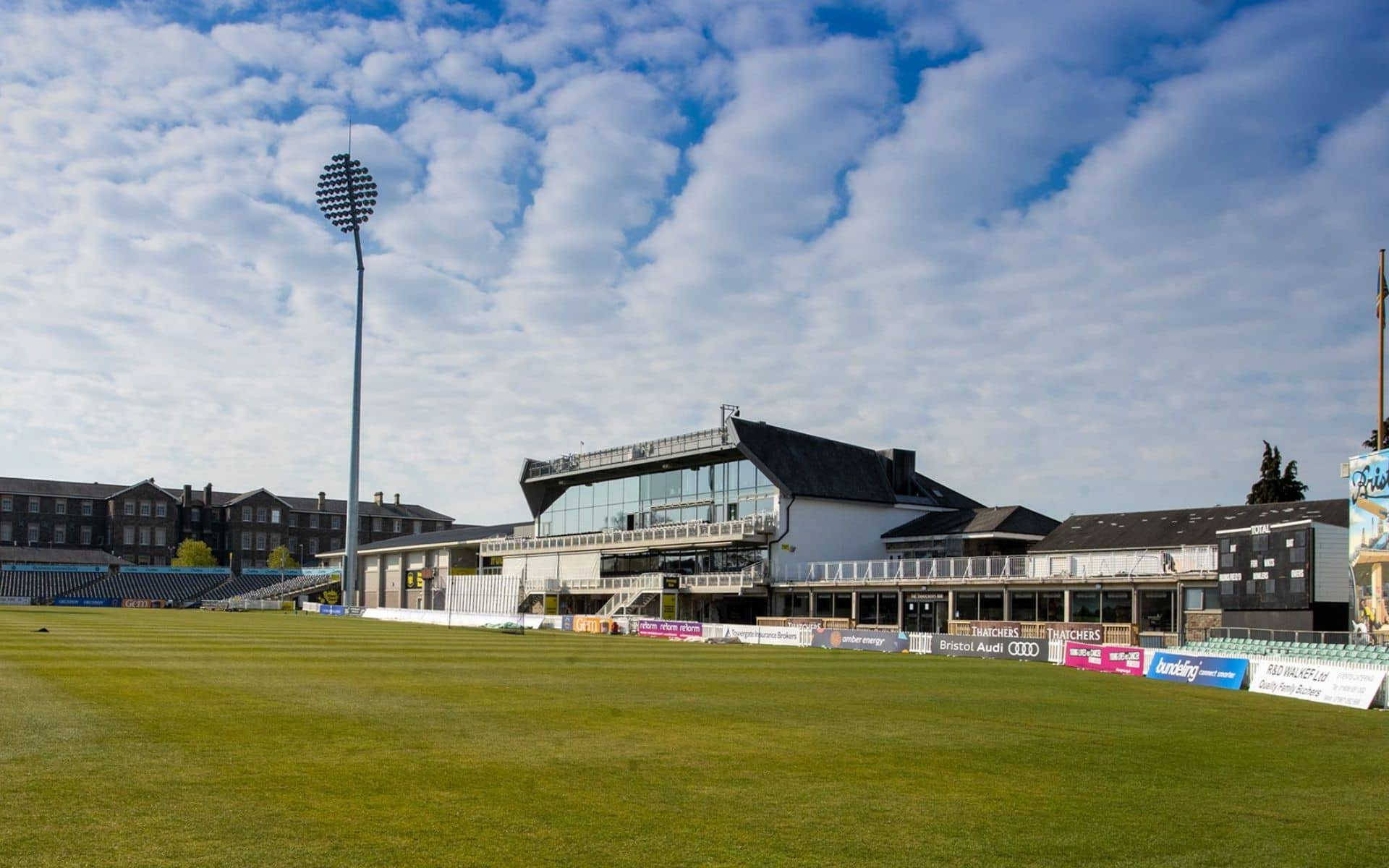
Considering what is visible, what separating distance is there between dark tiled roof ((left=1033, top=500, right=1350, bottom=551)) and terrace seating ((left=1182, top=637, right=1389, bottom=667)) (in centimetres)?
1291

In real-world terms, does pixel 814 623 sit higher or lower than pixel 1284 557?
lower

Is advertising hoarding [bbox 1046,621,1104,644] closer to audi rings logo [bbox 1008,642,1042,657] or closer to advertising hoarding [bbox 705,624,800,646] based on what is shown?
audi rings logo [bbox 1008,642,1042,657]

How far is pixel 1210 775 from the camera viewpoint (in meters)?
14.3

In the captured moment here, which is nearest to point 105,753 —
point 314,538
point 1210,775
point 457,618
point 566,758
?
point 566,758

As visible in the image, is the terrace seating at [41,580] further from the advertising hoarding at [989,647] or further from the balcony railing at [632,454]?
the advertising hoarding at [989,647]

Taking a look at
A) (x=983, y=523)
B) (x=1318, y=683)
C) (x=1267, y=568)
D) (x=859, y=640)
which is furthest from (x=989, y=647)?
(x=983, y=523)

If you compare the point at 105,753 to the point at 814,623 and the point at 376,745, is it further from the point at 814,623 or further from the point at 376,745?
the point at 814,623

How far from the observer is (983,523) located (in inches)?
2459

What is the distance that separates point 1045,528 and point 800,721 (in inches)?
1908

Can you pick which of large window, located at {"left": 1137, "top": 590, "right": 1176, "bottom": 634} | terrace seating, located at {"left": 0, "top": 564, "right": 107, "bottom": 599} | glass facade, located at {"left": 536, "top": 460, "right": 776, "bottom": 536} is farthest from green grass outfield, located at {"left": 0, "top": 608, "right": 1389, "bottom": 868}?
terrace seating, located at {"left": 0, "top": 564, "right": 107, "bottom": 599}

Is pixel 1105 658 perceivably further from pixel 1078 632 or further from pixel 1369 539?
pixel 1078 632

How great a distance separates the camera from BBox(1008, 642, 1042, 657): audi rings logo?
4012 centimetres

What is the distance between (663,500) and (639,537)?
2.85 m

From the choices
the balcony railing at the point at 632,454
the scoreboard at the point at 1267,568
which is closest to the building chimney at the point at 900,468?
the balcony railing at the point at 632,454
